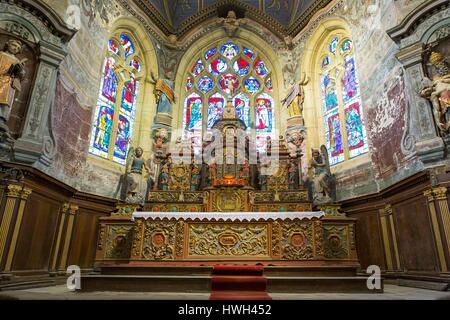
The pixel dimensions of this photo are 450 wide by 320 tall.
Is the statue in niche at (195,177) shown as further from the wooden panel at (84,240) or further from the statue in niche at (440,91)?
the statue in niche at (440,91)

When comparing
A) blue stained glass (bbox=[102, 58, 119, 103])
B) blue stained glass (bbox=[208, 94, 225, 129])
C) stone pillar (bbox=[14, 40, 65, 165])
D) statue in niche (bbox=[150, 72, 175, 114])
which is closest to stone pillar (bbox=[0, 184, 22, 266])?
stone pillar (bbox=[14, 40, 65, 165])

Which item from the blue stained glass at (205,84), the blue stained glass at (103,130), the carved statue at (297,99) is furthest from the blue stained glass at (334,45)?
the blue stained glass at (103,130)

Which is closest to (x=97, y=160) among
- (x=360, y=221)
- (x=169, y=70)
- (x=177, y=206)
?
(x=177, y=206)

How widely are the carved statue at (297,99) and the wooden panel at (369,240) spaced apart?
4968 mm

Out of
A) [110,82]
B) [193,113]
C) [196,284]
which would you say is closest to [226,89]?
[193,113]

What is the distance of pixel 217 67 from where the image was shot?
14.9 metres

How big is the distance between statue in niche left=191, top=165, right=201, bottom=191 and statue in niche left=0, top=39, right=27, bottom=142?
5.50m

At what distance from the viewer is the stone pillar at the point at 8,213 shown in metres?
6.20

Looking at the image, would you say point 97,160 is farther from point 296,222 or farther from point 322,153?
point 322,153

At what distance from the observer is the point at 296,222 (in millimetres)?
8188

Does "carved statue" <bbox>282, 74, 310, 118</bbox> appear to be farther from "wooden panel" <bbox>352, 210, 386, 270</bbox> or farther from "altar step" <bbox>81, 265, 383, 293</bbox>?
"altar step" <bbox>81, 265, 383, 293</bbox>

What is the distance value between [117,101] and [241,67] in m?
6.53

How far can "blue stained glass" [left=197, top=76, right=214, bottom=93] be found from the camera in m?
14.3

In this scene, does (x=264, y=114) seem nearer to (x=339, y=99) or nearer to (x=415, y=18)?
(x=339, y=99)
